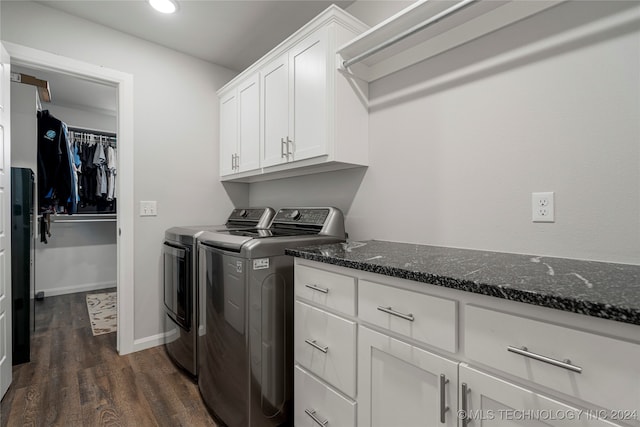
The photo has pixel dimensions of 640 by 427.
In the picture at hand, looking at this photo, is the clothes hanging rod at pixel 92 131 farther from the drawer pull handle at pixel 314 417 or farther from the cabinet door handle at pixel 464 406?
the cabinet door handle at pixel 464 406

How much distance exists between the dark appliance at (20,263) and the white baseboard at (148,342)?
2.24 feet

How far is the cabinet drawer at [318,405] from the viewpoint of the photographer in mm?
1136

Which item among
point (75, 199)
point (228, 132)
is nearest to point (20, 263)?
point (75, 199)

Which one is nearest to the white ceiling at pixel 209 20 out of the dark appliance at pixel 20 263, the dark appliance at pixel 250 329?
the dark appliance at pixel 20 263

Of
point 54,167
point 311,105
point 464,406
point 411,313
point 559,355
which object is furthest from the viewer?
point 54,167

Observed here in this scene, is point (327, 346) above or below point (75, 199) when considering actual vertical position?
below

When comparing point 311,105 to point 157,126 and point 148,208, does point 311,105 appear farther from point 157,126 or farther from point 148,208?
point 148,208

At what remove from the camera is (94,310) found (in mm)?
3258

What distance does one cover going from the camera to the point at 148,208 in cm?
242

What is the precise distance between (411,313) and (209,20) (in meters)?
Result: 2.37

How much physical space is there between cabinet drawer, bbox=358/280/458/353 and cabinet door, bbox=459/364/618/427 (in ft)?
0.31

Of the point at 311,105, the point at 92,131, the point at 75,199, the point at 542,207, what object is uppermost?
the point at 92,131

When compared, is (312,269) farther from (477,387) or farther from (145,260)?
(145,260)

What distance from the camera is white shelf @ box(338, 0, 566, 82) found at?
125 cm
